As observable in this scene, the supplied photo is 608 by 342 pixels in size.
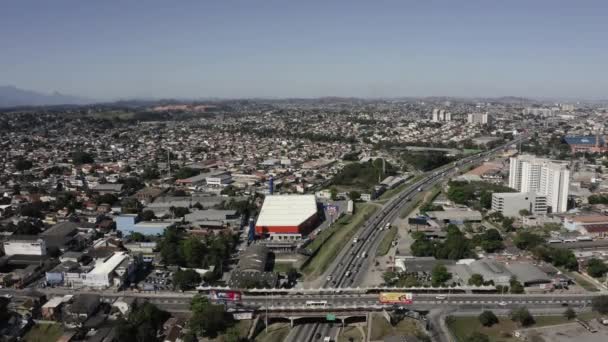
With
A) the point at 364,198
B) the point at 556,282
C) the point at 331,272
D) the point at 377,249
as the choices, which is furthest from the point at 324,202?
the point at 556,282

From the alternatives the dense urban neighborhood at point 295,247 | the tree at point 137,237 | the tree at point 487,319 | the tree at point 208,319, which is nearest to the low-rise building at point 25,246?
the dense urban neighborhood at point 295,247

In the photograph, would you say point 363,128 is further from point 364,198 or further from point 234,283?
point 234,283

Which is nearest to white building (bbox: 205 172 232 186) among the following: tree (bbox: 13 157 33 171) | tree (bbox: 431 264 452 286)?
Answer: tree (bbox: 13 157 33 171)

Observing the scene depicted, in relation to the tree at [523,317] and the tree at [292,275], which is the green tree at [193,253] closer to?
the tree at [292,275]

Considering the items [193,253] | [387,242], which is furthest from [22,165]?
[387,242]

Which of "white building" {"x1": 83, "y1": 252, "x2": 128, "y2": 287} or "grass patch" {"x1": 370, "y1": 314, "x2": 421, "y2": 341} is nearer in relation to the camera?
"grass patch" {"x1": 370, "y1": 314, "x2": 421, "y2": 341}

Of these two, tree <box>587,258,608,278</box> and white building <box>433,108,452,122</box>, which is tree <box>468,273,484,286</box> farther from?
white building <box>433,108,452,122</box>
